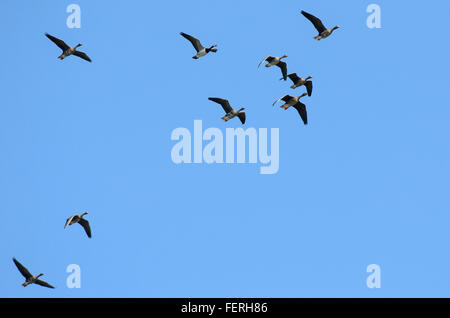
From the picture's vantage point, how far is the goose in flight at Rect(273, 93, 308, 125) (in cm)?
5731

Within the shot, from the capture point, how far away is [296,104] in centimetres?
5822

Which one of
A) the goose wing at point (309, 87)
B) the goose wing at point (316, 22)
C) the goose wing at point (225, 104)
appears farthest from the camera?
the goose wing at point (309, 87)

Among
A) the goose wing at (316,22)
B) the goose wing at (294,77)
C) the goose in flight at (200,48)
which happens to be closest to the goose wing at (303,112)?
the goose wing at (294,77)

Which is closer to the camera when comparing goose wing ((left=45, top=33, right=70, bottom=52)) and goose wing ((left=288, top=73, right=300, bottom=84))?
goose wing ((left=288, top=73, right=300, bottom=84))

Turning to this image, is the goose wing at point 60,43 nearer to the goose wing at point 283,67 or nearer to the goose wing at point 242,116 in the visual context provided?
the goose wing at point 242,116

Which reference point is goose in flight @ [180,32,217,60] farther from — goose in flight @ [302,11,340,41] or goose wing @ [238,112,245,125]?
goose in flight @ [302,11,340,41]

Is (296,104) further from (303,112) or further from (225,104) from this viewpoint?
(225,104)

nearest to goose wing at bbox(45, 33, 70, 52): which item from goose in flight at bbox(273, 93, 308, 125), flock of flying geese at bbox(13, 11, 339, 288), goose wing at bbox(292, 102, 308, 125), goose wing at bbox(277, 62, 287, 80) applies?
flock of flying geese at bbox(13, 11, 339, 288)

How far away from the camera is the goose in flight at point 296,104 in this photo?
57309 millimetres

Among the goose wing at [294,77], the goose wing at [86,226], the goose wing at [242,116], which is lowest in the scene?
the goose wing at [86,226]
